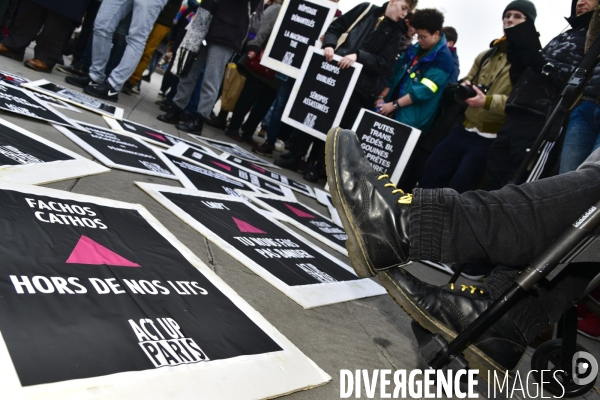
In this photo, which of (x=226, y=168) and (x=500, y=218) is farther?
(x=226, y=168)

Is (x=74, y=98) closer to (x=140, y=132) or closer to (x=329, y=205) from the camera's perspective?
(x=140, y=132)

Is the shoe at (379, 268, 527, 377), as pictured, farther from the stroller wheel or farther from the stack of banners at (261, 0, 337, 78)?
the stack of banners at (261, 0, 337, 78)

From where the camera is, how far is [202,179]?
7.45ft

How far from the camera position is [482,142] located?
9.88 ft

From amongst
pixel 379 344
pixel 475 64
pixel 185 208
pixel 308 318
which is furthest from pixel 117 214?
pixel 475 64

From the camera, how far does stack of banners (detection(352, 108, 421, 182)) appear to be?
390 cm

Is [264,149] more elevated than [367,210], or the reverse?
[367,210]

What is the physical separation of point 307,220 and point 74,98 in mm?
1845

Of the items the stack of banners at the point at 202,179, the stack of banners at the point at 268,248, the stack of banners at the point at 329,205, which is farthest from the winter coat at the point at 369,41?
the stack of banners at the point at 268,248

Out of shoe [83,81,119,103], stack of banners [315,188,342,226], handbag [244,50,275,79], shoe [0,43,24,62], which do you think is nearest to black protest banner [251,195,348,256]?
stack of banners [315,188,342,226]

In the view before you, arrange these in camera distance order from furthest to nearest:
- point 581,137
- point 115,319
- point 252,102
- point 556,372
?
point 252,102
point 581,137
point 556,372
point 115,319

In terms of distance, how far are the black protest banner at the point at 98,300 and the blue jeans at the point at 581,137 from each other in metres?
1.63

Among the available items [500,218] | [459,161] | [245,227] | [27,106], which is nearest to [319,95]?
[459,161]

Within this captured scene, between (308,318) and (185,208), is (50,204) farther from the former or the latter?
(308,318)
